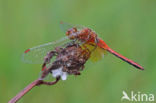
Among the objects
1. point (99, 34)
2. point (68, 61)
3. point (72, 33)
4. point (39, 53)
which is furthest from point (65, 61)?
point (99, 34)

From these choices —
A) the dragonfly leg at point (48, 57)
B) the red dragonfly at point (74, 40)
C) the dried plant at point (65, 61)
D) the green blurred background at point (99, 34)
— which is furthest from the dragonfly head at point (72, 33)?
the green blurred background at point (99, 34)

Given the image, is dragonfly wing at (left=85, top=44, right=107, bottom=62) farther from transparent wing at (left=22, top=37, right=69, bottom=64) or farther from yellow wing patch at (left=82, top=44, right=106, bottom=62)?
transparent wing at (left=22, top=37, right=69, bottom=64)

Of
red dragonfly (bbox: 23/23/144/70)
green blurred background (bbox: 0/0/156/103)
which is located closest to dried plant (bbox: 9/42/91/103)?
red dragonfly (bbox: 23/23/144/70)

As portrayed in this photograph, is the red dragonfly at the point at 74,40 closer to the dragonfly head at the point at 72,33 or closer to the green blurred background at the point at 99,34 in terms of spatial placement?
the dragonfly head at the point at 72,33

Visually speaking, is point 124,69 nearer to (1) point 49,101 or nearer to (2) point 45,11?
(1) point 49,101

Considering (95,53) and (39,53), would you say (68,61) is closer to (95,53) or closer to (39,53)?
(39,53)

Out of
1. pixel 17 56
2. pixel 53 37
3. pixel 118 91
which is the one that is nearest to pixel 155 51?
pixel 118 91
